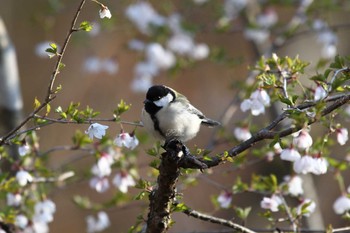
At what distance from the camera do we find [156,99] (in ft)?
9.76

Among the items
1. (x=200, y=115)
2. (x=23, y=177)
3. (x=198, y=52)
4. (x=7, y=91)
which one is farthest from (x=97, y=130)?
(x=198, y=52)

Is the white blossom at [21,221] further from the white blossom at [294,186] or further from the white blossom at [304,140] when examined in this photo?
the white blossom at [304,140]

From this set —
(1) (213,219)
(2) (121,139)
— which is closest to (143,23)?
(2) (121,139)

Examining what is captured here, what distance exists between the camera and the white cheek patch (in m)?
2.96

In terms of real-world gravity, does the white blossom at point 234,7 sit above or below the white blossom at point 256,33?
above

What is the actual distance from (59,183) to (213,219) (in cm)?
131

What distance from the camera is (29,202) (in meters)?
2.93

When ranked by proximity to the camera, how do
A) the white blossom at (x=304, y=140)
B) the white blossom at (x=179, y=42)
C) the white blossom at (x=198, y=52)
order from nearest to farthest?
1. the white blossom at (x=304, y=140)
2. the white blossom at (x=179, y=42)
3. the white blossom at (x=198, y=52)

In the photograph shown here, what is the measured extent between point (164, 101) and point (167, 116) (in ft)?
0.41

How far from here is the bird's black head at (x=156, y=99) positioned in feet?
9.63

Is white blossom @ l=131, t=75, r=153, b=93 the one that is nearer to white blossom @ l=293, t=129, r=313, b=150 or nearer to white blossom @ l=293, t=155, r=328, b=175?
white blossom @ l=293, t=155, r=328, b=175

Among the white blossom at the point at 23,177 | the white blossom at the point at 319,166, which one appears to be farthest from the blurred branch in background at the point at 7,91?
the white blossom at the point at 319,166

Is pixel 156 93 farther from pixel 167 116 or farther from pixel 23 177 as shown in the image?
pixel 23 177

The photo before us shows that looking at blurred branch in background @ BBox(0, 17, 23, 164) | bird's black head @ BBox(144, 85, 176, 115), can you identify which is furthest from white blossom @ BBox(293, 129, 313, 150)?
blurred branch in background @ BBox(0, 17, 23, 164)
